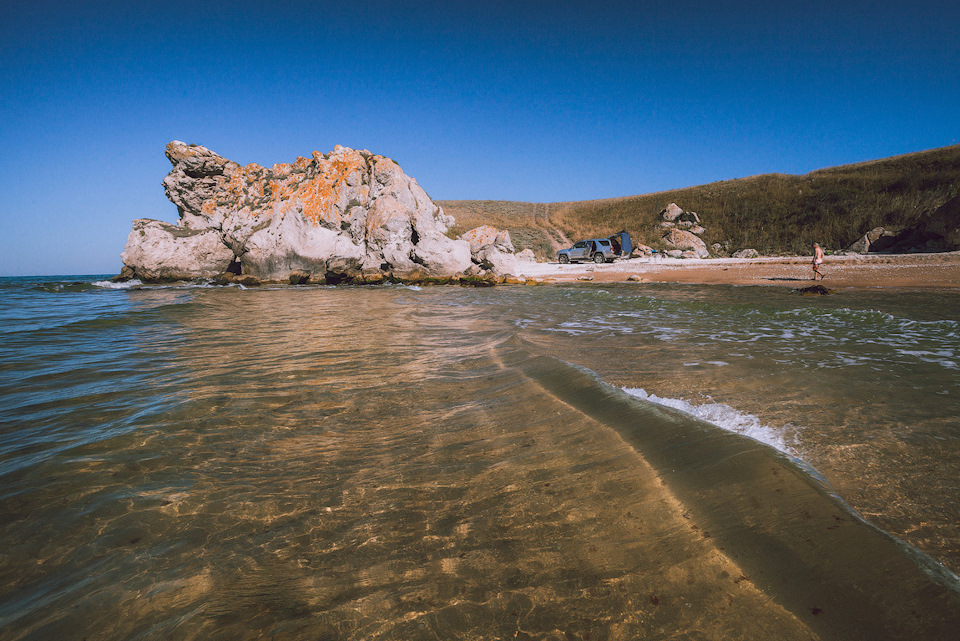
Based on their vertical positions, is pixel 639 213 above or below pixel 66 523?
above

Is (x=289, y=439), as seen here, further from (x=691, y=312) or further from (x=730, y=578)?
(x=691, y=312)

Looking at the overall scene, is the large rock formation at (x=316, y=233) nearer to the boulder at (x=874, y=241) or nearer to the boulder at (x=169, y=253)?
the boulder at (x=169, y=253)

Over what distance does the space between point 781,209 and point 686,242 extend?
31.0 ft

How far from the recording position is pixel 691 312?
8953 mm

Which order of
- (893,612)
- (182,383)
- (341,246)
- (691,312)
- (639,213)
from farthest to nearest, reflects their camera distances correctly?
1. (639,213)
2. (341,246)
3. (691,312)
4. (182,383)
5. (893,612)

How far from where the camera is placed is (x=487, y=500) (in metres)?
2.01

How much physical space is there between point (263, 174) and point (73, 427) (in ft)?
92.8

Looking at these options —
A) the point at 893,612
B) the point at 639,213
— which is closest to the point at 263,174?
the point at 893,612

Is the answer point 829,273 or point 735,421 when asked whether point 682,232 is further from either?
point 735,421

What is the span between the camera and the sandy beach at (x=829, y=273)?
44.2 ft

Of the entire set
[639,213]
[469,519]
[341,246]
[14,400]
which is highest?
[639,213]

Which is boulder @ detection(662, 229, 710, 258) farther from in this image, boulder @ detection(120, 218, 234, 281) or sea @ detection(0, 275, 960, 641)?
boulder @ detection(120, 218, 234, 281)

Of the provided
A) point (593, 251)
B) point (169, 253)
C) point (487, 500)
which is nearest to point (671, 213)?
point (593, 251)

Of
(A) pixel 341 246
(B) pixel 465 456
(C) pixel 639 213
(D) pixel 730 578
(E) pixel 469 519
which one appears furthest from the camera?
(C) pixel 639 213
